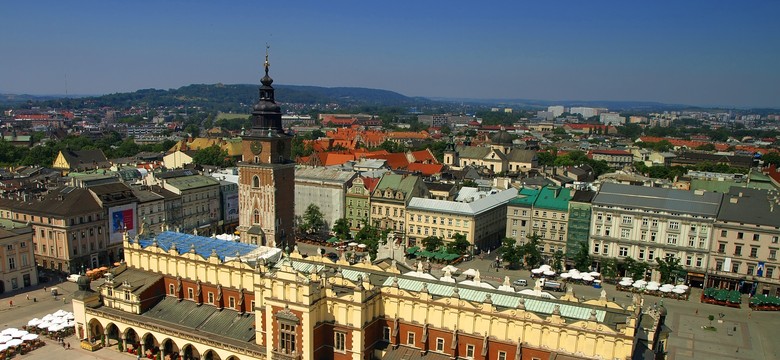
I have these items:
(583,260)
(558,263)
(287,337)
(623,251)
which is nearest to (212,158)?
(558,263)

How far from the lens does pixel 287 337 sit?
41.5 m

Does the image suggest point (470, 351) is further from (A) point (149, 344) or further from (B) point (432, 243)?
(B) point (432, 243)

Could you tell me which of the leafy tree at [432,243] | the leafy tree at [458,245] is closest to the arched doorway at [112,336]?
the leafy tree at [432,243]

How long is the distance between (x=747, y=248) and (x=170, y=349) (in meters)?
70.6

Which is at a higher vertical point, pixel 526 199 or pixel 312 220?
pixel 526 199

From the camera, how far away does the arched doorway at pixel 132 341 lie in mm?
53250

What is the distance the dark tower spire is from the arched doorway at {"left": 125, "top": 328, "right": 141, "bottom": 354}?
26953 mm

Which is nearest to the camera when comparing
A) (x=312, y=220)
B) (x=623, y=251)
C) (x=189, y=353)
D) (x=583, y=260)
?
(x=189, y=353)

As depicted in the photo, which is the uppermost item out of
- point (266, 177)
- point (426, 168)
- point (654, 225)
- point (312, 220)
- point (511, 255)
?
point (266, 177)

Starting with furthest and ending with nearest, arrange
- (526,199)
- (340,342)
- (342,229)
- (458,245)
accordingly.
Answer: (342,229) → (526,199) → (458,245) → (340,342)

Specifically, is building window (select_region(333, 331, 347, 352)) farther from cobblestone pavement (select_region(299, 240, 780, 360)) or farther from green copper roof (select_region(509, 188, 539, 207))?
green copper roof (select_region(509, 188, 539, 207))

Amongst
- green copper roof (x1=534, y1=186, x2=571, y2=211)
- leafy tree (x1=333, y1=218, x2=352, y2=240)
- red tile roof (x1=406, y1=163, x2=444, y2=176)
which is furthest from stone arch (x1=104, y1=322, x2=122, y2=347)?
red tile roof (x1=406, y1=163, x2=444, y2=176)

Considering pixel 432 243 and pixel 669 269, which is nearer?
pixel 669 269

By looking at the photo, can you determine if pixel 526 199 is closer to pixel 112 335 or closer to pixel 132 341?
pixel 132 341
